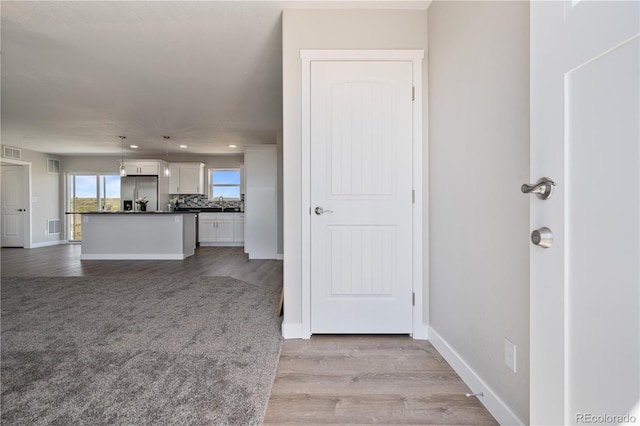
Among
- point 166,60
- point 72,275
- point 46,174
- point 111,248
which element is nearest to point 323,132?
point 166,60

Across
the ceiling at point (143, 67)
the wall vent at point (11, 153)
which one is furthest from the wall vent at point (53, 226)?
the ceiling at point (143, 67)

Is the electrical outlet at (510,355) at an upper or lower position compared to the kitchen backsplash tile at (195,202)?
lower

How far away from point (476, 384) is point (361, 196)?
1.32 metres

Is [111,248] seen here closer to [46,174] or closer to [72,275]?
[72,275]

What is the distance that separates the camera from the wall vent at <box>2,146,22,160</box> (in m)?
6.84

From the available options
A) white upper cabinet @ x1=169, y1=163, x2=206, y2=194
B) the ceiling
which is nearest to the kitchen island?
the ceiling

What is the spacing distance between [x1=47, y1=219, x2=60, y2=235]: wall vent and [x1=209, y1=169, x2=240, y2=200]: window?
410cm

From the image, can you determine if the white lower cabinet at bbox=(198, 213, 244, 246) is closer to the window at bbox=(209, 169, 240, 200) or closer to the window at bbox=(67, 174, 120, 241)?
the window at bbox=(209, 169, 240, 200)

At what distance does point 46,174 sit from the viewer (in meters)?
8.07

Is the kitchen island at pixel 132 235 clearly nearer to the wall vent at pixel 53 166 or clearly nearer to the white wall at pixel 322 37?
the wall vent at pixel 53 166

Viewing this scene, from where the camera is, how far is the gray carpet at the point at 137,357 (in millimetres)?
1456

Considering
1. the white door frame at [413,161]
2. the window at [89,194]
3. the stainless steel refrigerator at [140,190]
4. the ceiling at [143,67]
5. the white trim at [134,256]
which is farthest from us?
the window at [89,194]

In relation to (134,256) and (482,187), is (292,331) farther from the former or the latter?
(134,256)
